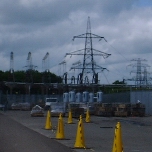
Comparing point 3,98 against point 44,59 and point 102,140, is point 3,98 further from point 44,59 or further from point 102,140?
point 102,140

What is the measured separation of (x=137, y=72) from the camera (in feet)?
315

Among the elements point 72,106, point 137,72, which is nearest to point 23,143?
point 72,106

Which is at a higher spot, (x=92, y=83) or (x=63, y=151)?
(x=92, y=83)

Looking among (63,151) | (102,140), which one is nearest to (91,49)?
(102,140)

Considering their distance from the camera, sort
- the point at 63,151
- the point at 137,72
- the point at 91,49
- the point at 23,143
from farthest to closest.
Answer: the point at 137,72 < the point at 91,49 < the point at 23,143 < the point at 63,151

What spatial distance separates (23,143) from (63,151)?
3.75 meters

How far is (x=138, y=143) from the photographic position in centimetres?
2347

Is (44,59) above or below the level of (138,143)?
above

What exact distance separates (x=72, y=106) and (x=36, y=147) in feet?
115

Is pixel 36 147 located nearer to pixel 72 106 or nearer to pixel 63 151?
pixel 63 151

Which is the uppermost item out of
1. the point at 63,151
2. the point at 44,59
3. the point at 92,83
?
the point at 44,59

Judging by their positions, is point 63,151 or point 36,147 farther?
point 36,147

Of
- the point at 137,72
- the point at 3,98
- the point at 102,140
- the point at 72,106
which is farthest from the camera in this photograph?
the point at 3,98

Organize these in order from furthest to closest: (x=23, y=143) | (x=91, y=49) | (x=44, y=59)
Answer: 1. (x=44, y=59)
2. (x=91, y=49)
3. (x=23, y=143)
